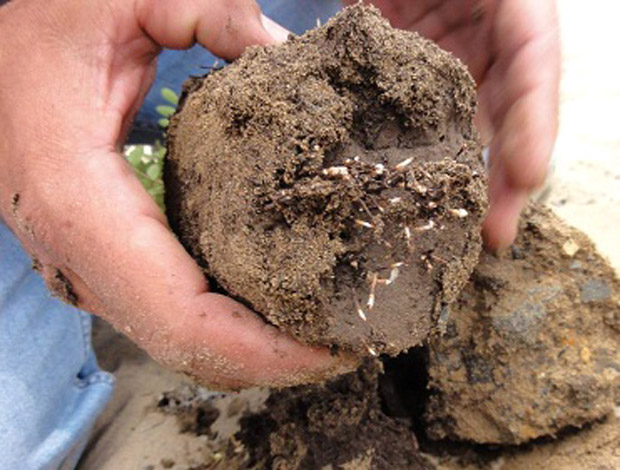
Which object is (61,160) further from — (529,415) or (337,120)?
(529,415)

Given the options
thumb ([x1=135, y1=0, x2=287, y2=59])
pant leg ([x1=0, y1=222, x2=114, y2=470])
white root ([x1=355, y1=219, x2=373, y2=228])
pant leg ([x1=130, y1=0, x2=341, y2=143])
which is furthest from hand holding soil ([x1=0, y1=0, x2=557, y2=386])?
pant leg ([x1=130, y1=0, x2=341, y2=143])

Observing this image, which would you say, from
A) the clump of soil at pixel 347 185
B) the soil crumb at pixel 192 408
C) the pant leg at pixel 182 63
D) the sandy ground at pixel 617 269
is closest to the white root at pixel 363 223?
the clump of soil at pixel 347 185

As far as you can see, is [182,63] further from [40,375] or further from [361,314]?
[361,314]

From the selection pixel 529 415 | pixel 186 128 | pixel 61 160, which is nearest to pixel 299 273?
pixel 186 128

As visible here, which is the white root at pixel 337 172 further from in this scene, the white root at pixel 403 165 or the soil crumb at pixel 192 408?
the soil crumb at pixel 192 408

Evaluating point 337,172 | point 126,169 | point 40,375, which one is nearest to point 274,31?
point 126,169

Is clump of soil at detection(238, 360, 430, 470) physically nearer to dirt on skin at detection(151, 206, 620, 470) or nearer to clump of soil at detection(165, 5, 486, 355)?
dirt on skin at detection(151, 206, 620, 470)
